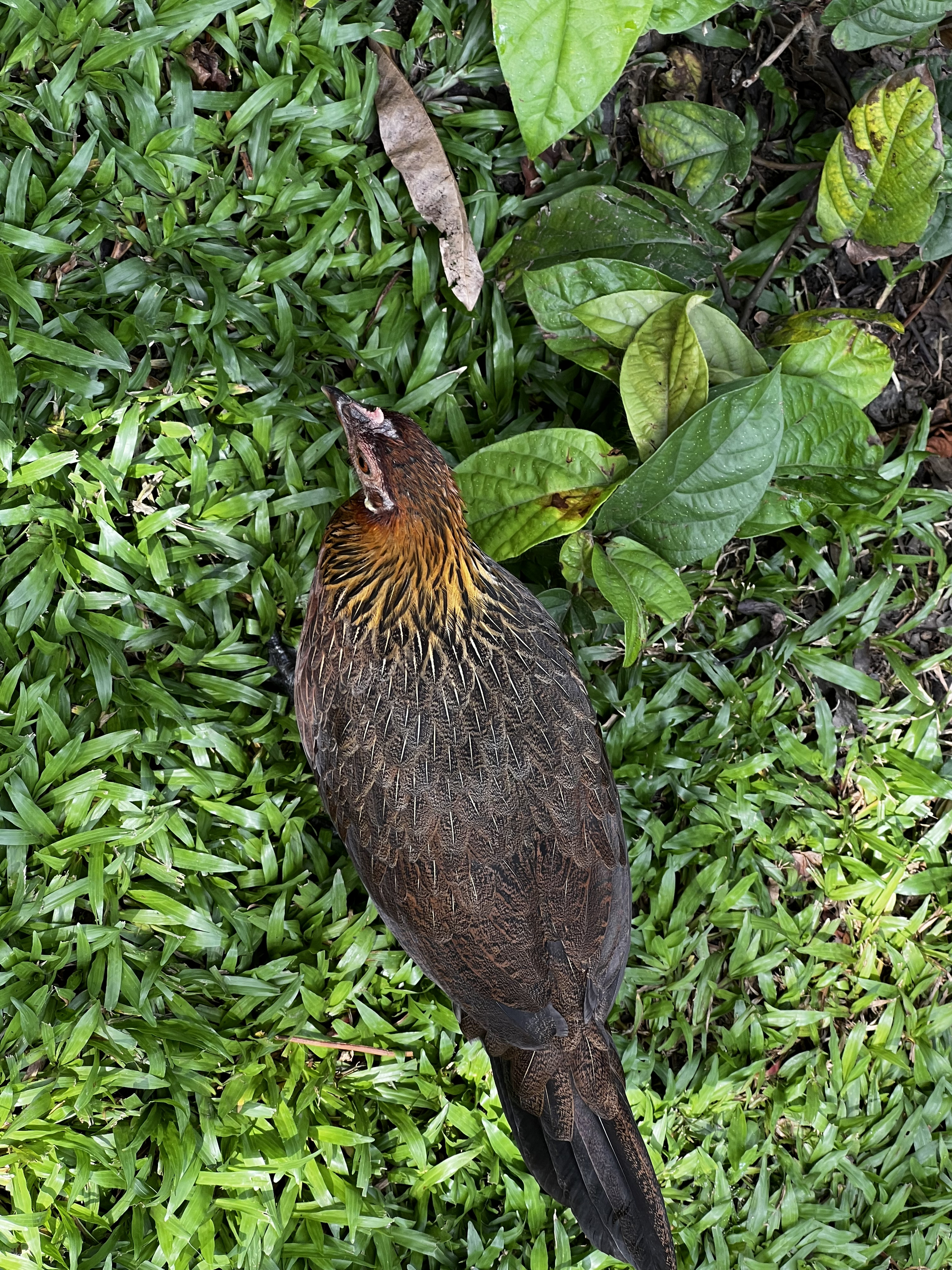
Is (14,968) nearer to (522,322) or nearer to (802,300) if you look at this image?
(522,322)

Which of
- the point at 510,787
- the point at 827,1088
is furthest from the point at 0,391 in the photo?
the point at 827,1088

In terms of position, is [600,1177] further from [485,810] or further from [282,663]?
[282,663]

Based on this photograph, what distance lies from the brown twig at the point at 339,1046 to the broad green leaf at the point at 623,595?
1323 mm

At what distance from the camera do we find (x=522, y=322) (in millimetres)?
3193

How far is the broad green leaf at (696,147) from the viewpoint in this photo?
308 centimetres

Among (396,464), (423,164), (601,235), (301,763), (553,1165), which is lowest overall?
(553,1165)

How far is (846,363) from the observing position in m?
2.95

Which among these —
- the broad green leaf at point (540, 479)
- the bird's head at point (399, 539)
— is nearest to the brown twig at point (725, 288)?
the broad green leaf at point (540, 479)

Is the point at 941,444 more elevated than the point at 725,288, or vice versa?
the point at 725,288

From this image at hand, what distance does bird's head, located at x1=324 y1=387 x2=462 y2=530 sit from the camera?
2.45 m

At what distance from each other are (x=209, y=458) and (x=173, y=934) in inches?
51.7

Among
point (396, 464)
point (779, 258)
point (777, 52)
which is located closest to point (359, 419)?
point (396, 464)

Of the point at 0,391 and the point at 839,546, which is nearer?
the point at 0,391

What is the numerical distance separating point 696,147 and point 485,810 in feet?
6.94
